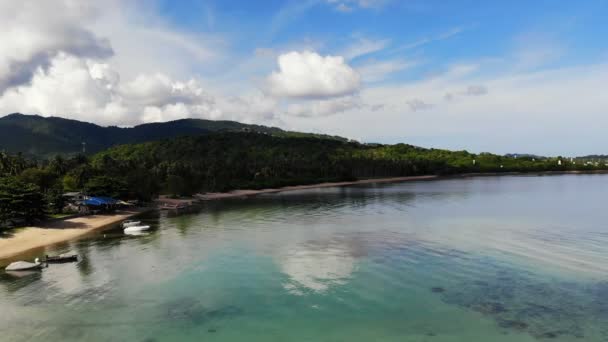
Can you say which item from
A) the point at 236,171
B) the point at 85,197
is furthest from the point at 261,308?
the point at 236,171

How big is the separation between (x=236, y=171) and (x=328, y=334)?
165 metres

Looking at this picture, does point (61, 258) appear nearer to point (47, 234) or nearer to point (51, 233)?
point (47, 234)

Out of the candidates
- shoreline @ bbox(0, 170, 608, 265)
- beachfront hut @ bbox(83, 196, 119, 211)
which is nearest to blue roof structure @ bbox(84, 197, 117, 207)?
beachfront hut @ bbox(83, 196, 119, 211)

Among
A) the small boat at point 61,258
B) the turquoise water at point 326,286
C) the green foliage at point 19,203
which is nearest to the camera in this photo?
the turquoise water at point 326,286

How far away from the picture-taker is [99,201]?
3703 inches

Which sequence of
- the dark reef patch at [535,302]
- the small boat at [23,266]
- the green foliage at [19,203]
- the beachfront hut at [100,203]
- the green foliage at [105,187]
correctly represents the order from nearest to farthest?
the dark reef patch at [535,302] < the small boat at [23,266] < the green foliage at [19,203] < the beachfront hut at [100,203] < the green foliage at [105,187]

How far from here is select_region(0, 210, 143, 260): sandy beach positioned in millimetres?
60062

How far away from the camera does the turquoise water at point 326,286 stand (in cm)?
3061

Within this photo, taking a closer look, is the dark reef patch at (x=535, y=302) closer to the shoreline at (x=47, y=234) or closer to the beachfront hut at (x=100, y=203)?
the shoreline at (x=47, y=234)

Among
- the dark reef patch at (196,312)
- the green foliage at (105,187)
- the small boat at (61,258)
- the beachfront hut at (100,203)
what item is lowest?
the dark reef patch at (196,312)

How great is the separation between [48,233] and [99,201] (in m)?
25.1

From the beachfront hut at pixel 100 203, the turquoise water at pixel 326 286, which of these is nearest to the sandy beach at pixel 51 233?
the beachfront hut at pixel 100 203

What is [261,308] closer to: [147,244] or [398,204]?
[147,244]

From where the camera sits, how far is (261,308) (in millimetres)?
35375
